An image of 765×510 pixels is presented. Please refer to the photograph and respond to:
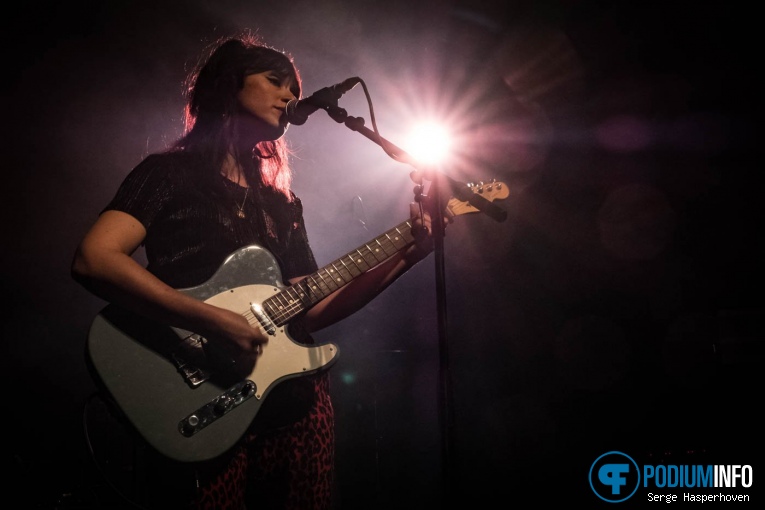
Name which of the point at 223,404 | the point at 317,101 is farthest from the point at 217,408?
the point at 317,101

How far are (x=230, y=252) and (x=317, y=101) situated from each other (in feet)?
2.16

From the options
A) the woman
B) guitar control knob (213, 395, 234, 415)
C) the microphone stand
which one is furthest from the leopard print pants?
the microphone stand

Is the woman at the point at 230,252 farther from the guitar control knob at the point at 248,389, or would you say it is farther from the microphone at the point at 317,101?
the microphone at the point at 317,101

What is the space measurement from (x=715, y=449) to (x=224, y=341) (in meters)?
3.06

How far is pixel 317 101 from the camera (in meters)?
1.82

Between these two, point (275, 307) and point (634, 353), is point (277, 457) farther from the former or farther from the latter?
point (634, 353)

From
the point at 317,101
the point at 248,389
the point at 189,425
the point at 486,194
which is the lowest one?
the point at 189,425

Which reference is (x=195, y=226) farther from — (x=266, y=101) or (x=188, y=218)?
(x=266, y=101)

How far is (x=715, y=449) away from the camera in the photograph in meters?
3.02

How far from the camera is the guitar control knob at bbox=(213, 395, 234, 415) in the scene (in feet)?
5.33

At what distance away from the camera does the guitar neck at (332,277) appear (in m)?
1.88

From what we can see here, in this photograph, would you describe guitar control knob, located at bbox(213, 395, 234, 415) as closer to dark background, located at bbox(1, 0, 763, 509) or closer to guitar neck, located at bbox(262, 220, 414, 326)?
guitar neck, located at bbox(262, 220, 414, 326)

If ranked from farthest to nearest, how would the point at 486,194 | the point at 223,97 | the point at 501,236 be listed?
the point at 501,236 → the point at 486,194 → the point at 223,97

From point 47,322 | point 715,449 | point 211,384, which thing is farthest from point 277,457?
point 47,322
